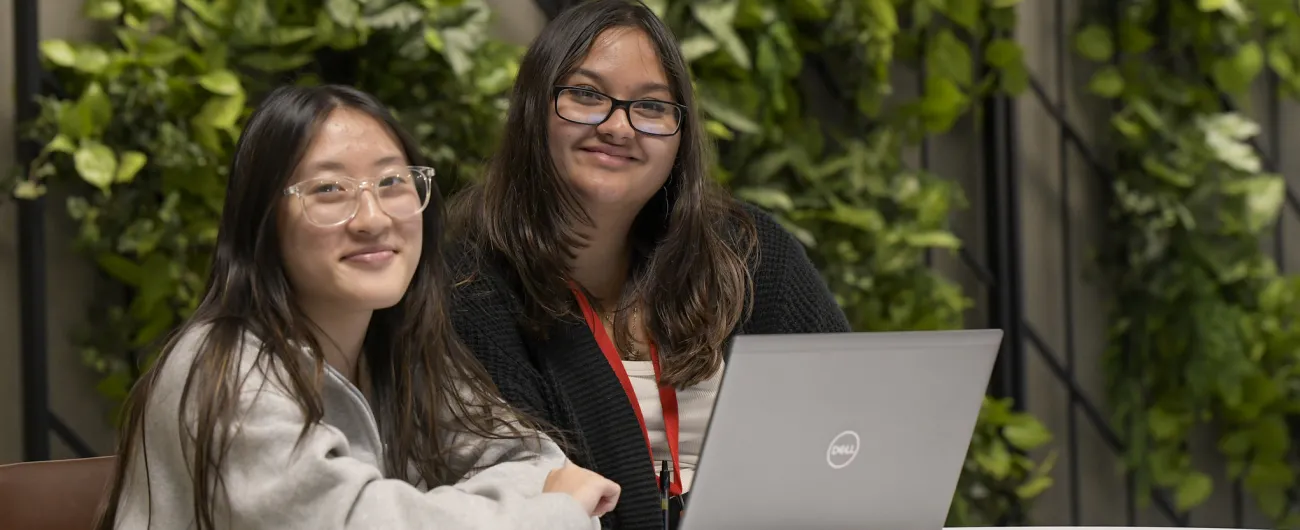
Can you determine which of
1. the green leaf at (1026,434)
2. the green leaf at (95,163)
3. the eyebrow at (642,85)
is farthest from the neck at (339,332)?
the green leaf at (1026,434)

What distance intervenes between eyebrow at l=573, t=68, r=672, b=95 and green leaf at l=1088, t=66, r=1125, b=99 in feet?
6.13

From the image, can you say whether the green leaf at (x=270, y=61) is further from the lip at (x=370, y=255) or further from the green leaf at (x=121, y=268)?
the lip at (x=370, y=255)

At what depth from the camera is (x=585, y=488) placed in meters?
1.36

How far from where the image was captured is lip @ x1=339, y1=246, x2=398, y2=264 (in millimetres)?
1372

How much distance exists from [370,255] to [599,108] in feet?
1.68

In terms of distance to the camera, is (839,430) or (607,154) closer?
(839,430)

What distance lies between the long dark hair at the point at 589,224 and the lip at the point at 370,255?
0.44 meters

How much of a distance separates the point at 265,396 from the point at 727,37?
1.74m

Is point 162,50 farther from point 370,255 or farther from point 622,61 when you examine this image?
point 370,255

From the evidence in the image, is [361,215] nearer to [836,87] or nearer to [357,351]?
[357,351]

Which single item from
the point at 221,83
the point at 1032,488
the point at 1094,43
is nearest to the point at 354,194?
the point at 221,83

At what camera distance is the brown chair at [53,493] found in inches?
59.6

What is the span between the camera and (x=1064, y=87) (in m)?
3.46

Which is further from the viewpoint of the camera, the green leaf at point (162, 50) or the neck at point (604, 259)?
the green leaf at point (162, 50)
